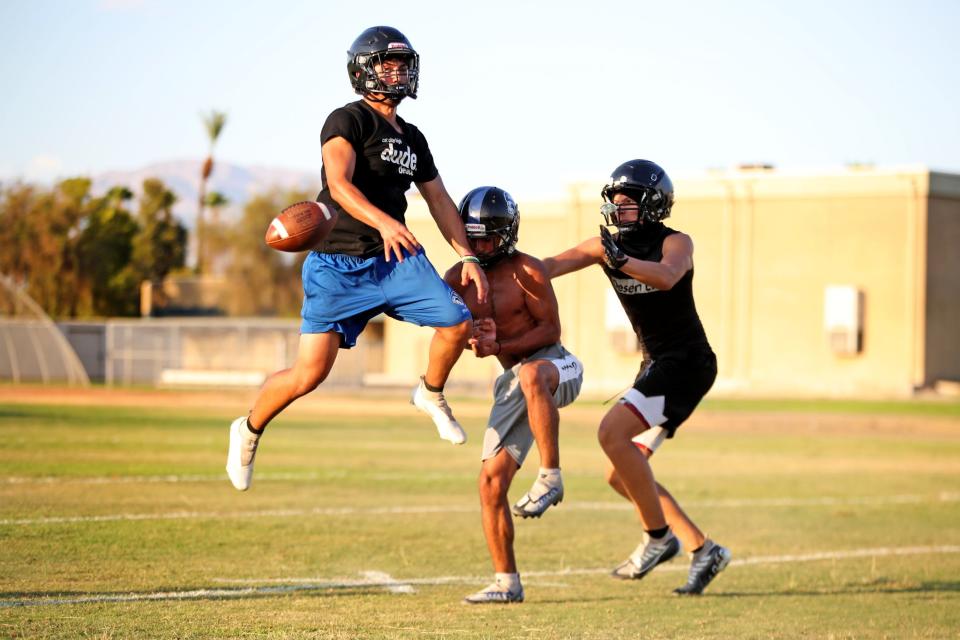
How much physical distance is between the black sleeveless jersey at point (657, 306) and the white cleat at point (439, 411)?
1635 millimetres

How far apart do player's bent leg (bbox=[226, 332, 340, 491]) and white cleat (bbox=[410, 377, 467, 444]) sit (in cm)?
70

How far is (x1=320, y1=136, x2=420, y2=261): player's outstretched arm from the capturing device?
8.09 metres

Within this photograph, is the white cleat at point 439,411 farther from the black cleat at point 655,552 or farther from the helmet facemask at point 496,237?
the black cleat at point 655,552

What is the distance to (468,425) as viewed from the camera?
3038cm

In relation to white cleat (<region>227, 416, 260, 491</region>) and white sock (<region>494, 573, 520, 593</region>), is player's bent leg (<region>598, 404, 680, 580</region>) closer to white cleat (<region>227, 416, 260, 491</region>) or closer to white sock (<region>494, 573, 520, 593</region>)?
white sock (<region>494, 573, 520, 593</region>)

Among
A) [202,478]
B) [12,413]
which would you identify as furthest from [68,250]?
[202,478]

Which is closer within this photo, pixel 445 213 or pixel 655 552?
pixel 445 213

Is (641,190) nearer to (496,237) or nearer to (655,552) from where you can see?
(496,237)

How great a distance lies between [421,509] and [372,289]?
22.2 feet

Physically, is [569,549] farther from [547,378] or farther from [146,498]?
[146,498]

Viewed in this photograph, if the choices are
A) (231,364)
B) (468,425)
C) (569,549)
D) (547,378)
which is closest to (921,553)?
(569,549)

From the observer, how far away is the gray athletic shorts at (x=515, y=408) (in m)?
9.60

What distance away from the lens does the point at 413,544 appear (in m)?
12.2

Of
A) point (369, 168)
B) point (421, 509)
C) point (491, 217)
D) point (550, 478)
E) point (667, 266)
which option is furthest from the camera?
point (421, 509)
